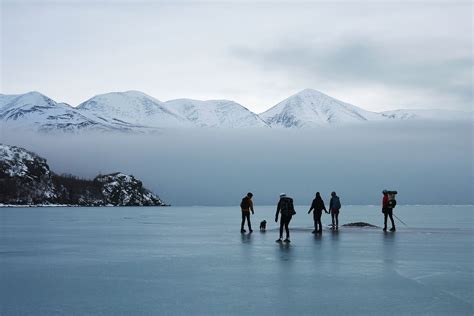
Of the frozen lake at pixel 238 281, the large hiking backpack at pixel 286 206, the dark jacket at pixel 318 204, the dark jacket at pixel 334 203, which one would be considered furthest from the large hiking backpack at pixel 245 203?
the frozen lake at pixel 238 281

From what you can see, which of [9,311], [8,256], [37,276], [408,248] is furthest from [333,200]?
[9,311]

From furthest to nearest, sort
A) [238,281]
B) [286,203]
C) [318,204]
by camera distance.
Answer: [318,204]
[286,203]
[238,281]

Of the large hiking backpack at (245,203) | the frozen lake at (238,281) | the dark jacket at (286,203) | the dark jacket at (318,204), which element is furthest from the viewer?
the large hiking backpack at (245,203)

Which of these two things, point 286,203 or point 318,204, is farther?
point 318,204

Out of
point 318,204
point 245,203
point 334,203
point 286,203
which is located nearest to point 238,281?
point 286,203

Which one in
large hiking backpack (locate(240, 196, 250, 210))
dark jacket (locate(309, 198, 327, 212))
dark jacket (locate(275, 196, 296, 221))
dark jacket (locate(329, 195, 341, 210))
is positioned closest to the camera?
dark jacket (locate(275, 196, 296, 221))

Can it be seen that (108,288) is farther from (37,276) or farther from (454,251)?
(454,251)

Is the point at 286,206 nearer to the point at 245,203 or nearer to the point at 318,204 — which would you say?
the point at 318,204

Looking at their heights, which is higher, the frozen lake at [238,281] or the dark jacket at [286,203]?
the dark jacket at [286,203]

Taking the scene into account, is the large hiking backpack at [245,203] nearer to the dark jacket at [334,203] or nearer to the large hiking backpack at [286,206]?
the dark jacket at [334,203]

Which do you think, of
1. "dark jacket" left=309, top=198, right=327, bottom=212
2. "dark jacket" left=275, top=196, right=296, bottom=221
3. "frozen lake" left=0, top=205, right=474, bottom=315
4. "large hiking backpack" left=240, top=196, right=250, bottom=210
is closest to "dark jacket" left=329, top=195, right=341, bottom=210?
"dark jacket" left=309, top=198, right=327, bottom=212

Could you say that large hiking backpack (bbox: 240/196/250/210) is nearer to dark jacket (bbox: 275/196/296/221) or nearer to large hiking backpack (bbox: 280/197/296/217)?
dark jacket (bbox: 275/196/296/221)

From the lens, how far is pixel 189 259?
1923 cm

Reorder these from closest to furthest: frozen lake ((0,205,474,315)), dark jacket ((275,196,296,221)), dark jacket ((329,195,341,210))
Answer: frozen lake ((0,205,474,315))
dark jacket ((275,196,296,221))
dark jacket ((329,195,341,210))
